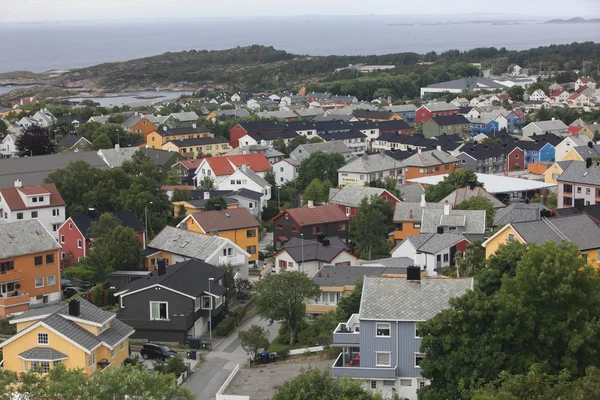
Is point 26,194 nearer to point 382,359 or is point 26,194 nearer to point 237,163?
point 237,163

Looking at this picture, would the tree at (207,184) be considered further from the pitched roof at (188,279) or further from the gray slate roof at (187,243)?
the pitched roof at (188,279)

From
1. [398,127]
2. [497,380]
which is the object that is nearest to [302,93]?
[398,127]

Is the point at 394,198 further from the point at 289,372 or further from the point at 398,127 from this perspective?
the point at 398,127

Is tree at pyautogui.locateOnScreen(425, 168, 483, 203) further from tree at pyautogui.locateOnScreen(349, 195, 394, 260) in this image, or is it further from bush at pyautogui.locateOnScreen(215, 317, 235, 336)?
bush at pyautogui.locateOnScreen(215, 317, 235, 336)

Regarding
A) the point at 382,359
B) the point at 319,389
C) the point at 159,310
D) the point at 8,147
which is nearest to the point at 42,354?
the point at 159,310

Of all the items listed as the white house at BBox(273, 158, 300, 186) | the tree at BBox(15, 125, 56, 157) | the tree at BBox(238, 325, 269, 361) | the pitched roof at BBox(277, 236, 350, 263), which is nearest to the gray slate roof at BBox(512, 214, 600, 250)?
the pitched roof at BBox(277, 236, 350, 263)

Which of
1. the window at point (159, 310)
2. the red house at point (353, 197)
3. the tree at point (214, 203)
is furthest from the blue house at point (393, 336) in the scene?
the tree at point (214, 203)
